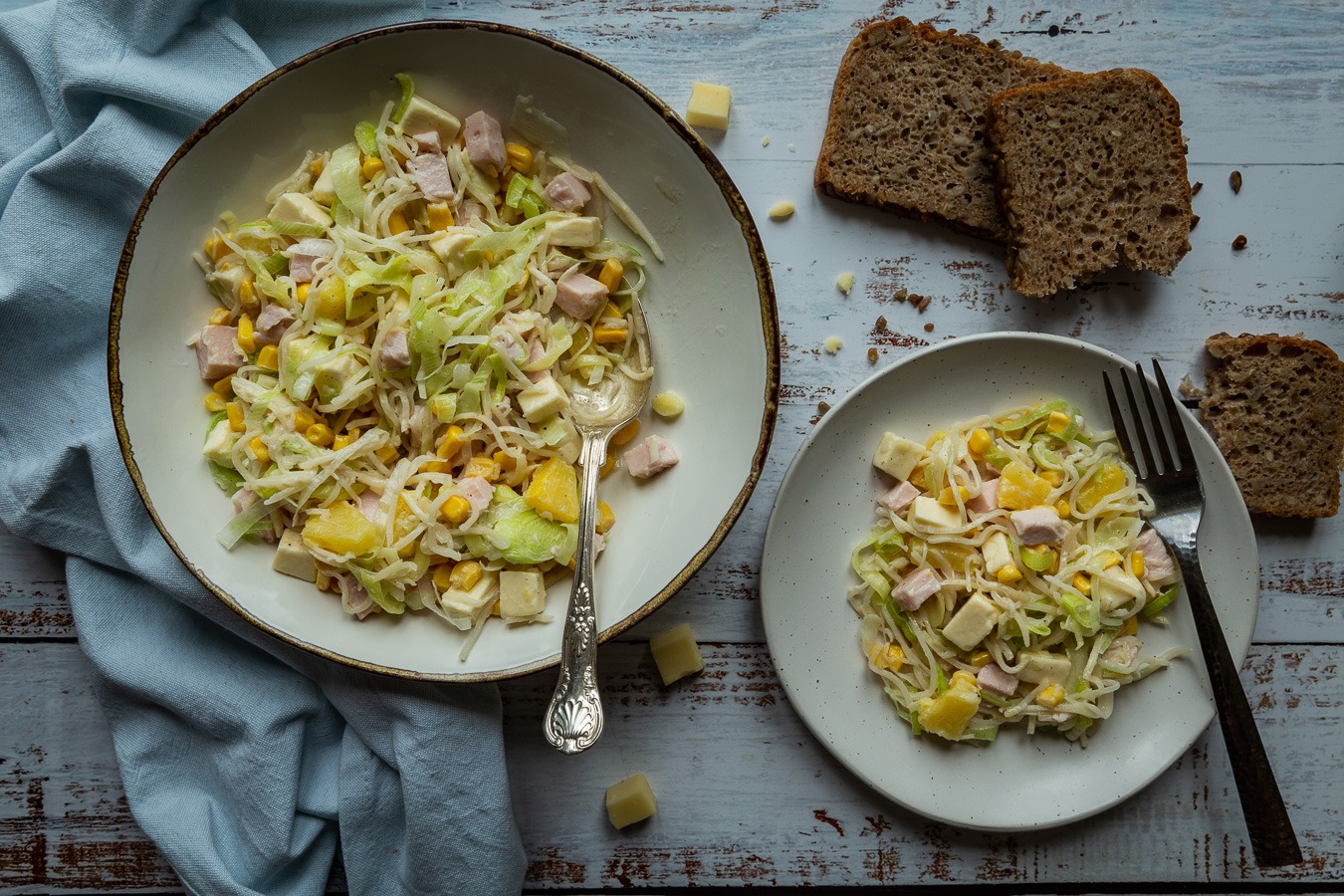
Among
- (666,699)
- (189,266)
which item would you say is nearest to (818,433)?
(666,699)

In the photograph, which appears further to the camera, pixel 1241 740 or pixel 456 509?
pixel 1241 740

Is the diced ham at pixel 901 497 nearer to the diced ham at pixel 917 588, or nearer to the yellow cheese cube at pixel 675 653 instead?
the diced ham at pixel 917 588

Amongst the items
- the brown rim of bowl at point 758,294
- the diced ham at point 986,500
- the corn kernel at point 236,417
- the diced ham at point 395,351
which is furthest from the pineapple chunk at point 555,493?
the diced ham at point 986,500

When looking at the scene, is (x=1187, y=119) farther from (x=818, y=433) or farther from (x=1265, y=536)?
(x=818, y=433)

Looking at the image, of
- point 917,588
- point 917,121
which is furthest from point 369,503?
point 917,121

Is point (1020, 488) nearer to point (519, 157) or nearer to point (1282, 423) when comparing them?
point (1282, 423)
